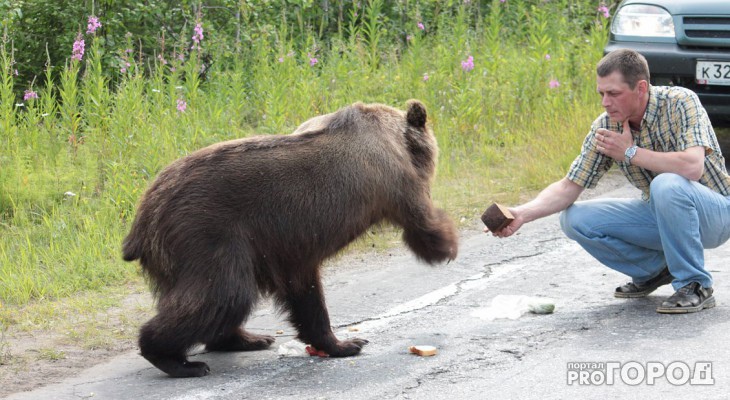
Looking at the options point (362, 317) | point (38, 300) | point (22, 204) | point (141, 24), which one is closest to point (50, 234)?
point (22, 204)

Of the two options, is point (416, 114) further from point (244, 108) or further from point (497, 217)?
point (244, 108)

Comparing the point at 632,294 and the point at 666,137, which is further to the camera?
the point at 632,294

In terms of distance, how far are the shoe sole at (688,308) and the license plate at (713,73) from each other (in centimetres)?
389

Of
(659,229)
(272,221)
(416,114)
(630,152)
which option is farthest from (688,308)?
(272,221)

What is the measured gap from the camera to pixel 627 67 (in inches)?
221

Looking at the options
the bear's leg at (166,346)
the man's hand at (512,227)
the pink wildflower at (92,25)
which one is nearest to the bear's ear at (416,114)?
the man's hand at (512,227)

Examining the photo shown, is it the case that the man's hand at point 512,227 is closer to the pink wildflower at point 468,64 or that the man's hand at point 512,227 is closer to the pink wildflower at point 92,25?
the pink wildflower at point 92,25

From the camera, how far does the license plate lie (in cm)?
903

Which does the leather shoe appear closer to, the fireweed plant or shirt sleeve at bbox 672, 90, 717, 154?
shirt sleeve at bbox 672, 90, 717, 154

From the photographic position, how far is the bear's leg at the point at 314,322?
5.30 meters

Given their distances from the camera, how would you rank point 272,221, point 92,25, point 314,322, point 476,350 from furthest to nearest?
point 92,25 < point 314,322 < point 476,350 < point 272,221

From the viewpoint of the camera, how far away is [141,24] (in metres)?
10.0

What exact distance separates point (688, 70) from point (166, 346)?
6028mm

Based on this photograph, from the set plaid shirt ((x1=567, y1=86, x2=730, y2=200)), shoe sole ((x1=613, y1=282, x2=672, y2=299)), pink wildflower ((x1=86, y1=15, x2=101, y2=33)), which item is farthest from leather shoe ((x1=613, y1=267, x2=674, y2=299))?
pink wildflower ((x1=86, y1=15, x2=101, y2=33))
